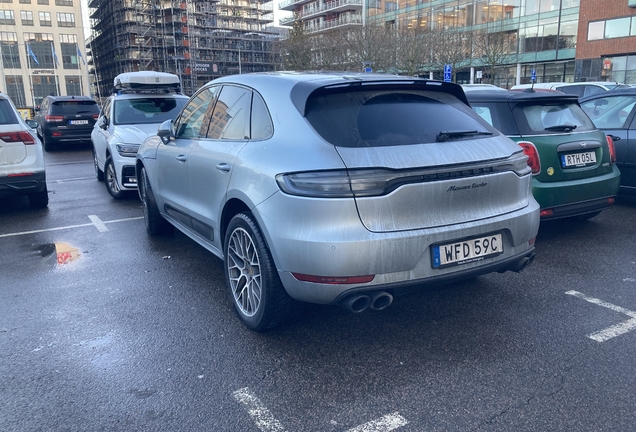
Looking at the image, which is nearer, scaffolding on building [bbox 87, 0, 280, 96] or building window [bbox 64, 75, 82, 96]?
building window [bbox 64, 75, 82, 96]

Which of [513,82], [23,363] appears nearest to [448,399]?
[23,363]

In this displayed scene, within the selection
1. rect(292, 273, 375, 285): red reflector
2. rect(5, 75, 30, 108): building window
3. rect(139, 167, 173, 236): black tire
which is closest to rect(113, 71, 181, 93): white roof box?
rect(139, 167, 173, 236): black tire

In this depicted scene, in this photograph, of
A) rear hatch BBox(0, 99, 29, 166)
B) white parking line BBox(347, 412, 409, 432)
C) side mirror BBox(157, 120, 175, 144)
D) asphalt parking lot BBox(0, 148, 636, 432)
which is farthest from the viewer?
rear hatch BBox(0, 99, 29, 166)

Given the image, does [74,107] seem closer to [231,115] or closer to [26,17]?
[231,115]

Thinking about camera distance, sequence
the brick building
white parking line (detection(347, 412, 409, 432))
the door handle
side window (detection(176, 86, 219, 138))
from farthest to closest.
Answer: the brick building → side window (detection(176, 86, 219, 138)) → the door handle → white parking line (detection(347, 412, 409, 432))

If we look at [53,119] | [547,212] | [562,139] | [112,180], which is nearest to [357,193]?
[547,212]

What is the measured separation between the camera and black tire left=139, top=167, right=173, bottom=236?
5930mm

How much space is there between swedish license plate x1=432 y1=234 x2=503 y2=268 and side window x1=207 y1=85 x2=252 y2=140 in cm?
154

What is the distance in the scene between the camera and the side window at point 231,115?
3.92 metres

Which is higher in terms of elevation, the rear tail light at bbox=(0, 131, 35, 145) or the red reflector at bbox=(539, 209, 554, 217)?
the rear tail light at bbox=(0, 131, 35, 145)

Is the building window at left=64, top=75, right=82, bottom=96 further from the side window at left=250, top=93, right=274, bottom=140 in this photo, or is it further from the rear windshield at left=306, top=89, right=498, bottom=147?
the rear windshield at left=306, top=89, right=498, bottom=147

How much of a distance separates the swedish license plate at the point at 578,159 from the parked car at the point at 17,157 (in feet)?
21.3

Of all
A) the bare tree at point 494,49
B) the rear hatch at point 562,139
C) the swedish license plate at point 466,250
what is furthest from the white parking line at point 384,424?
the bare tree at point 494,49

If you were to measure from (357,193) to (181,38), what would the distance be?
331 feet
